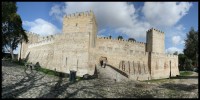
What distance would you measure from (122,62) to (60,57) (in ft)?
30.0

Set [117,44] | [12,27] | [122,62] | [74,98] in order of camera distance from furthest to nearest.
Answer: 1. [117,44]
2. [122,62]
3. [12,27]
4. [74,98]

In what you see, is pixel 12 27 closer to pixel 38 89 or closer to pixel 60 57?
pixel 60 57

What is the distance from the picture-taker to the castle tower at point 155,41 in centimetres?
4393

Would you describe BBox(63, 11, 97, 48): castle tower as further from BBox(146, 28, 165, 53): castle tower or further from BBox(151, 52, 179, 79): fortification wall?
BBox(146, 28, 165, 53): castle tower

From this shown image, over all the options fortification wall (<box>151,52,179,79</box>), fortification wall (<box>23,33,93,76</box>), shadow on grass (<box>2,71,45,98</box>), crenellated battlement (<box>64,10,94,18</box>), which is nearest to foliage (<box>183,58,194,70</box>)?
fortification wall (<box>151,52,179,79</box>)

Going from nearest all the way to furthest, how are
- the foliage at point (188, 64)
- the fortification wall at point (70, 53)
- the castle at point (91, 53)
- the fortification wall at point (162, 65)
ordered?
the fortification wall at point (70, 53) → the castle at point (91, 53) → the fortification wall at point (162, 65) → the foliage at point (188, 64)

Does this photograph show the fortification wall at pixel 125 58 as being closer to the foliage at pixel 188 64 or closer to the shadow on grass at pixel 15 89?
the shadow on grass at pixel 15 89

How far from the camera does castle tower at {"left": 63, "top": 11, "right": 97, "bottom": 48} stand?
3053 cm

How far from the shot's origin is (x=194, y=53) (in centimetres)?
4375

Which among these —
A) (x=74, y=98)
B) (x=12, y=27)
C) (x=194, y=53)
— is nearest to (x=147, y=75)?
(x=194, y=53)

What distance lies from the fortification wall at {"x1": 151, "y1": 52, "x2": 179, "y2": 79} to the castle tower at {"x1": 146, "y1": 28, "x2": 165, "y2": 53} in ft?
8.60

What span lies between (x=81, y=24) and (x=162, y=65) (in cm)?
1720


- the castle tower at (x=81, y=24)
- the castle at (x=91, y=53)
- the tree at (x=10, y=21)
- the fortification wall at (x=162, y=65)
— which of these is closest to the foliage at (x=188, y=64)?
the castle at (x=91, y=53)

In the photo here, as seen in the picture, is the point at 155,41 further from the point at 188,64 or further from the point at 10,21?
the point at 10,21
